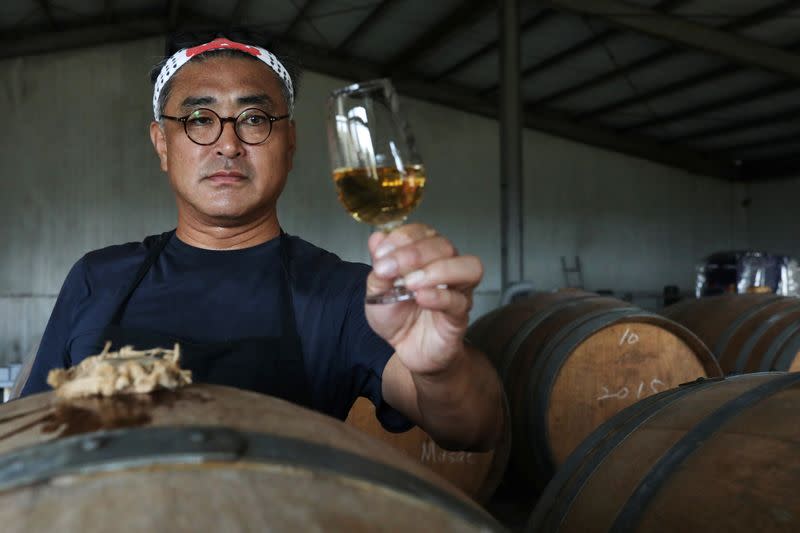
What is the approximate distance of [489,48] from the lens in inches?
467

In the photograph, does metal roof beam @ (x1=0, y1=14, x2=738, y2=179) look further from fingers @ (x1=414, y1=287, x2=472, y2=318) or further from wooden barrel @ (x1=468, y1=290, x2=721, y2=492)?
fingers @ (x1=414, y1=287, x2=472, y2=318)

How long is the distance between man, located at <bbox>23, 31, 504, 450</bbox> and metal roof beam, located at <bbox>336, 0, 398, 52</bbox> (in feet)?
31.4

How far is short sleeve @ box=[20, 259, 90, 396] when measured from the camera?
154 centimetres

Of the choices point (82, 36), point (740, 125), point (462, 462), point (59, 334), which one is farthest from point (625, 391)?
point (740, 125)

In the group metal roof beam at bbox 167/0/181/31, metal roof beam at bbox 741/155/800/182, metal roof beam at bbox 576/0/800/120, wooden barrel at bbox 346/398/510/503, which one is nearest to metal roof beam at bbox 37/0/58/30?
metal roof beam at bbox 167/0/181/31

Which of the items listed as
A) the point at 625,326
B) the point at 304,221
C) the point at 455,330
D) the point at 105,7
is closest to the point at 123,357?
the point at 455,330

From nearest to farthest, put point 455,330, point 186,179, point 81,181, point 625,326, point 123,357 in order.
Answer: point 123,357 < point 455,330 < point 186,179 < point 625,326 < point 81,181

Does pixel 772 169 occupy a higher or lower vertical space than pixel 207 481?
higher

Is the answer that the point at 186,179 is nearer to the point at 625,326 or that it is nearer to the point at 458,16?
the point at 625,326

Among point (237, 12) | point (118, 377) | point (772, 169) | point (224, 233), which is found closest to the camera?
point (118, 377)

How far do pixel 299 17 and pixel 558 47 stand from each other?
4.07 m

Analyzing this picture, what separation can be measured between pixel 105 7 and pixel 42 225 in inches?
138

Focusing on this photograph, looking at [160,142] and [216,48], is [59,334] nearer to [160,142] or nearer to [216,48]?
[160,142]

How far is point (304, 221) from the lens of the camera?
43.4 ft
